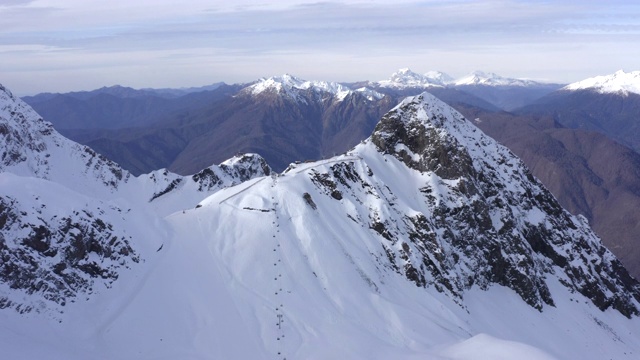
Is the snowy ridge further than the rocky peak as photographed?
Yes

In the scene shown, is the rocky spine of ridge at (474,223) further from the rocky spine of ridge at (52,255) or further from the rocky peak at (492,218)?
the rocky spine of ridge at (52,255)

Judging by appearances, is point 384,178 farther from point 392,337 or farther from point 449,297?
point 392,337

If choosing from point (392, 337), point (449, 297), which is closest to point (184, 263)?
point (392, 337)

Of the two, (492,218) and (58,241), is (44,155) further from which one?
(492,218)

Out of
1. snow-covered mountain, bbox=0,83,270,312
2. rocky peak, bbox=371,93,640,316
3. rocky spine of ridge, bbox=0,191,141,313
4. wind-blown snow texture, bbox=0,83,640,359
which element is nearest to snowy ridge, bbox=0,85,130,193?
wind-blown snow texture, bbox=0,83,640,359

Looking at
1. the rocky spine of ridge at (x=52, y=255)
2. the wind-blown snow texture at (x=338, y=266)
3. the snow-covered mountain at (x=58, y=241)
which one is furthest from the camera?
the wind-blown snow texture at (x=338, y=266)

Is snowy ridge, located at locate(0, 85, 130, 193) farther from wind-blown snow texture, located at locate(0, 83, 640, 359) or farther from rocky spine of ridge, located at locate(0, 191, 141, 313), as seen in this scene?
rocky spine of ridge, located at locate(0, 191, 141, 313)

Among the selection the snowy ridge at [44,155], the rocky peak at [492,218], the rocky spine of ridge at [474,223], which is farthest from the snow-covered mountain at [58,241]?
the snowy ridge at [44,155]

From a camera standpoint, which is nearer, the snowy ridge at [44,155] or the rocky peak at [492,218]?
the rocky peak at [492,218]

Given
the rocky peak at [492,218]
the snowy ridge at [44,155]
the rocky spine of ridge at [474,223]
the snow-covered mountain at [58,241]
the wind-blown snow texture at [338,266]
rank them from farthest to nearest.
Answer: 1. the snowy ridge at [44,155]
2. the rocky peak at [492,218]
3. the rocky spine of ridge at [474,223]
4. the wind-blown snow texture at [338,266]
5. the snow-covered mountain at [58,241]
